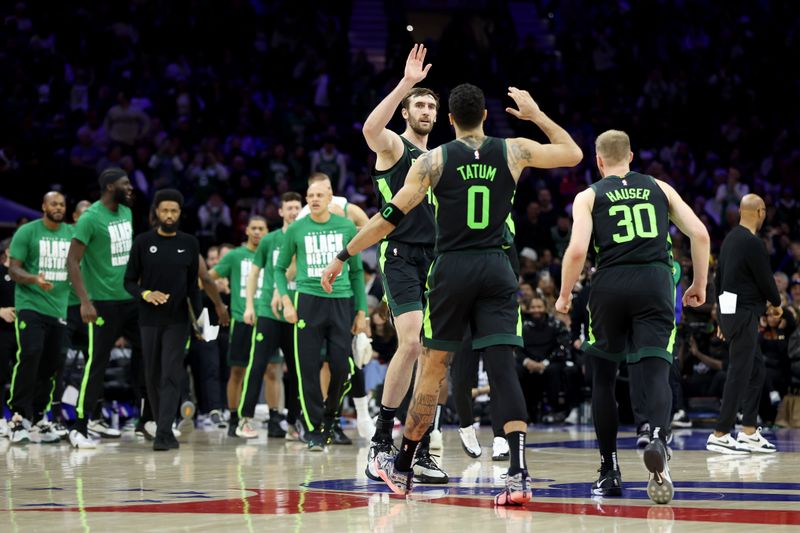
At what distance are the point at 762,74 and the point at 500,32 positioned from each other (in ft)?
19.0

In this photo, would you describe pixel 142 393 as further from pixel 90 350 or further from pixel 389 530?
pixel 389 530

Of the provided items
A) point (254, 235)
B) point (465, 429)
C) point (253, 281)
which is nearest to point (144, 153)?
point (254, 235)

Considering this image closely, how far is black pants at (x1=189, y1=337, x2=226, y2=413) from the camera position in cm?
1413

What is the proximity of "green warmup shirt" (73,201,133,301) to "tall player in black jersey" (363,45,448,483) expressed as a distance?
13.5ft

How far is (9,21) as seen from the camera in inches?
878

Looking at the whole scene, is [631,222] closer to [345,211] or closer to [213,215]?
[345,211]

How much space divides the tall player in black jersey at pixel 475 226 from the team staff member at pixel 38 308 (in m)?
6.15

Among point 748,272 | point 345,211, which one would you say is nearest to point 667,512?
point 748,272

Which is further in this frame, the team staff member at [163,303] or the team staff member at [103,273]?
the team staff member at [103,273]

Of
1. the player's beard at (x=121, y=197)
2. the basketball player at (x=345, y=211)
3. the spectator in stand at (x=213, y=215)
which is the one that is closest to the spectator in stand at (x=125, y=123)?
the spectator in stand at (x=213, y=215)

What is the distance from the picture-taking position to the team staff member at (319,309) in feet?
33.2

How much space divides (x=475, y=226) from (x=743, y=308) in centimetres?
460

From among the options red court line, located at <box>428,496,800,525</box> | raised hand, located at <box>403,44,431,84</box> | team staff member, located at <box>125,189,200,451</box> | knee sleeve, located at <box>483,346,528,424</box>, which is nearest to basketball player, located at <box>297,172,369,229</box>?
team staff member, located at <box>125,189,200,451</box>

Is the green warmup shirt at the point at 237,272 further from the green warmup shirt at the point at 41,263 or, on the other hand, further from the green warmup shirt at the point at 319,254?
the green warmup shirt at the point at 319,254
